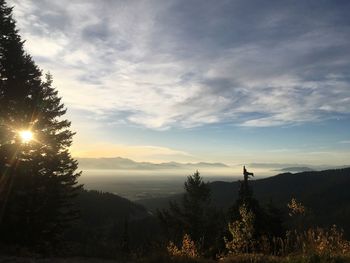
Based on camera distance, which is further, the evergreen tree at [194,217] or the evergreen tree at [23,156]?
the evergreen tree at [194,217]

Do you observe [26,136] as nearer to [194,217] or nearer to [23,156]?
[23,156]

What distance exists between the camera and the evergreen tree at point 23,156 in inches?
760

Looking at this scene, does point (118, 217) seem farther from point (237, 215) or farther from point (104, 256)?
point (104, 256)

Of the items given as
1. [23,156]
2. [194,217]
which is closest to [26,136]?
[23,156]

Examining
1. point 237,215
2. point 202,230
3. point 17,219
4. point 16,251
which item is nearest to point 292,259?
point 16,251

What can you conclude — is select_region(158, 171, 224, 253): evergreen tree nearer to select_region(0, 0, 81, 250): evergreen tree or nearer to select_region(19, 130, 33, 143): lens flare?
select_region(0, 0, 81, 250): evergreen tree

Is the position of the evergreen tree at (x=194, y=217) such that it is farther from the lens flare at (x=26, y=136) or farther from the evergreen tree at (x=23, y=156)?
the lens flare at (x=26, y=136)

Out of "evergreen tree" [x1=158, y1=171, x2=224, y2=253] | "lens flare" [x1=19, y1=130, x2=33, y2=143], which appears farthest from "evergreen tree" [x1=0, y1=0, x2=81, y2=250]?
"evergreen tree" [x1=158, y1=171, x2=224, y2=253]

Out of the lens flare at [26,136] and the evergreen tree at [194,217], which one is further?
the evergreen tree at [194,217]

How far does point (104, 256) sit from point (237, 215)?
61.1 ft

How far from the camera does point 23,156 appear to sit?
20.9 meters

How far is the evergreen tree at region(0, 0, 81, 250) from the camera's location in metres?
19.3

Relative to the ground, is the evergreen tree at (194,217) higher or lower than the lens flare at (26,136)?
lower

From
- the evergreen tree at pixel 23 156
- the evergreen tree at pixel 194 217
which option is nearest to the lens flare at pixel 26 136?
the evergreen tree at pixel 23 156
